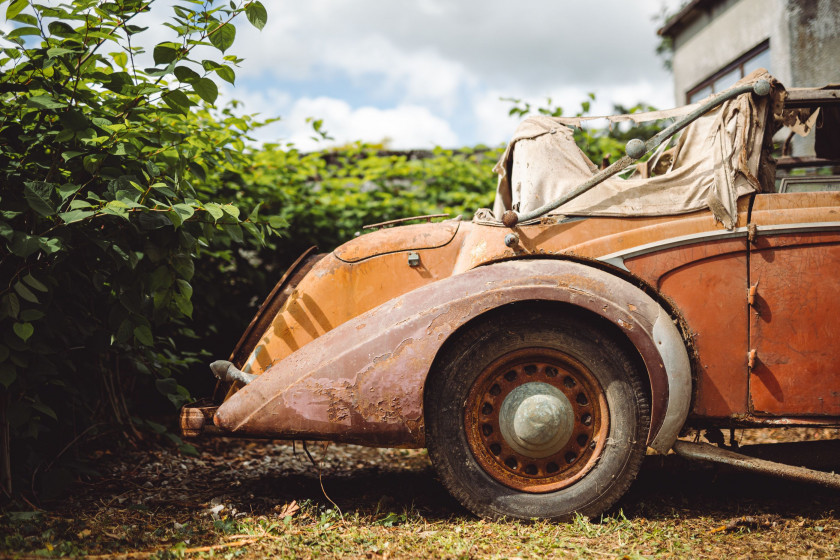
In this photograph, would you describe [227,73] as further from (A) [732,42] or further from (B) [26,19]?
(A) [732,42]

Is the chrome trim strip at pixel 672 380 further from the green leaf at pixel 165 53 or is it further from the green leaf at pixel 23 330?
the green leaf at pixel 23 330

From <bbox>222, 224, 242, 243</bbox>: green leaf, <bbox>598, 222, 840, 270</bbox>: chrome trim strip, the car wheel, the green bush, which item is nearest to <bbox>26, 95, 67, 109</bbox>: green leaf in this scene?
the green bush

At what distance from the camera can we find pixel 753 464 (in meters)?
2.69

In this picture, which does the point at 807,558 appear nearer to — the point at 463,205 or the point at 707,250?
the point at 707,250

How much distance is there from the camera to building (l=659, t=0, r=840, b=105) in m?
7.19

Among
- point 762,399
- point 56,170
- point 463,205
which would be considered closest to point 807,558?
point 762,399

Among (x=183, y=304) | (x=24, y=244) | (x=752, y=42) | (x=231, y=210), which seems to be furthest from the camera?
(x=752, y=42)

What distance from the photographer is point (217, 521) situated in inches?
107

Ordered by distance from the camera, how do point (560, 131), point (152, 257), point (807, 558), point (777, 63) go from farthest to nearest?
point (777, 63)
point (560, 131)
point (152, 257)
point (807, 558)

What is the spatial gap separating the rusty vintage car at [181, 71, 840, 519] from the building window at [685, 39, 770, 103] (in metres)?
5.77

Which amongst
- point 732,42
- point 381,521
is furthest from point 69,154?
point 732,42

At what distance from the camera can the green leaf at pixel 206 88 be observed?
9.32 feet

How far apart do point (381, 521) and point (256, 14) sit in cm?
222

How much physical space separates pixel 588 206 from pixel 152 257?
78.4 inches
